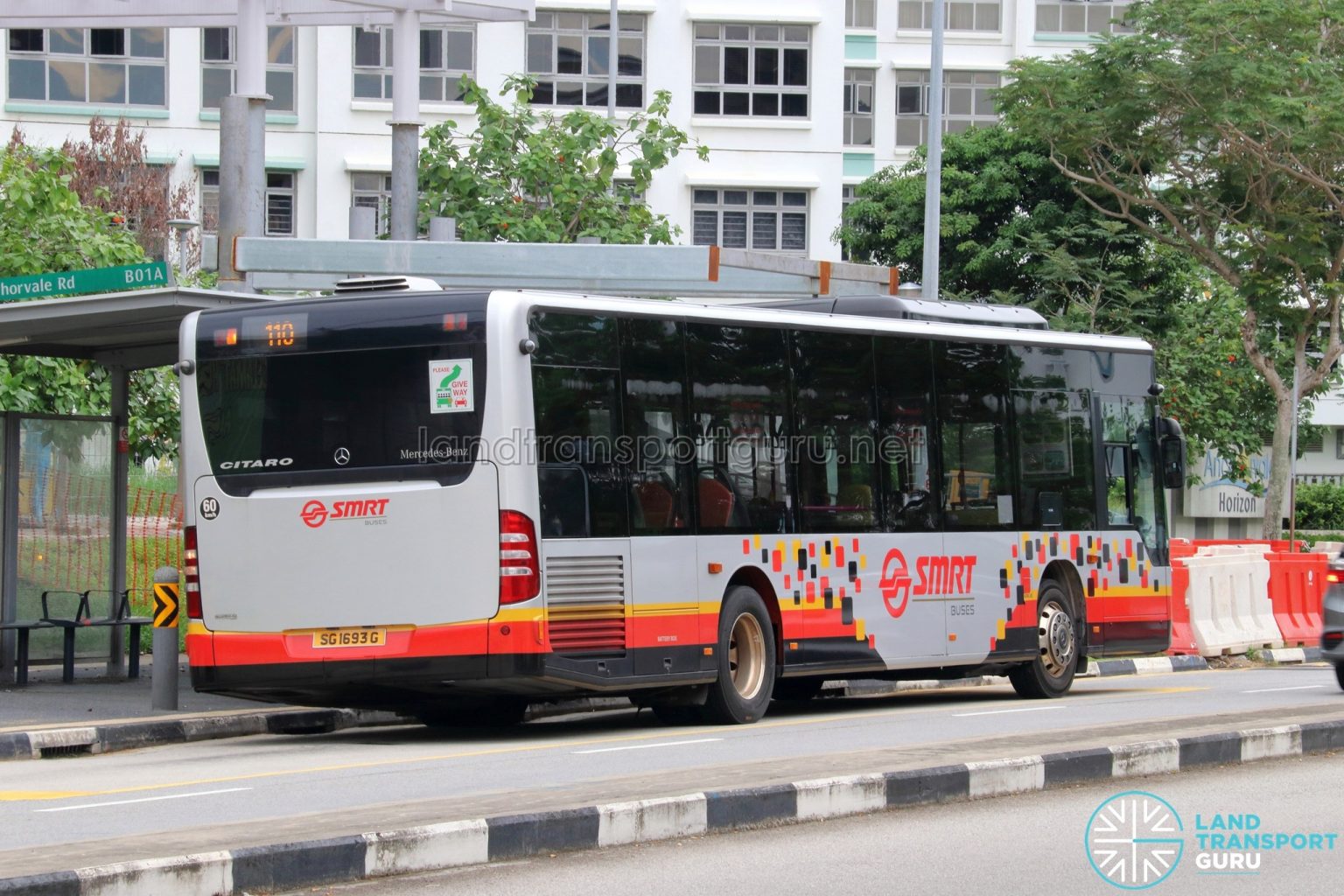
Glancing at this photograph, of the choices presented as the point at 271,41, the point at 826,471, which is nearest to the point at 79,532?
the point at 826,471

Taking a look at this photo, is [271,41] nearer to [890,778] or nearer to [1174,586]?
[1174,586]

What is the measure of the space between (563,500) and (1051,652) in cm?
651

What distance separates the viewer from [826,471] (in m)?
15.3

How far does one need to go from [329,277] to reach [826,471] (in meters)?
4.19

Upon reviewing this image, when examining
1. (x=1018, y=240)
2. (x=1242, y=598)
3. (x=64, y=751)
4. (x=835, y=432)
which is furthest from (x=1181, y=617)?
(x=1018, y=240)

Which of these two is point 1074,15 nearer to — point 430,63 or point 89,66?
point 430,63

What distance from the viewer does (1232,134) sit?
32.5 metres

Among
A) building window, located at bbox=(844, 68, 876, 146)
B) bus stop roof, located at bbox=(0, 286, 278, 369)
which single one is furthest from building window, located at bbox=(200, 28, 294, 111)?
bus stop roof, located at bbox=(0, 286, 278, 369)

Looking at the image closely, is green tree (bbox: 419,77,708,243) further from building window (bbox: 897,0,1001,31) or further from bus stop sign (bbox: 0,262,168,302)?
building window (bbox: 897,0,1001,31)

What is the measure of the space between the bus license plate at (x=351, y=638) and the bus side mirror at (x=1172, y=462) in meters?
8.78

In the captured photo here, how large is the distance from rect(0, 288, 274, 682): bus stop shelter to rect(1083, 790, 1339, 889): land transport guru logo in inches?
358

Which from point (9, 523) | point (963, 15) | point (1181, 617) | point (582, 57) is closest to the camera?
point (9, 523)

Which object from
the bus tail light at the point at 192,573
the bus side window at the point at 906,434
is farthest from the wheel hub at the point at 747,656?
the bus tail light at the point at 192,573

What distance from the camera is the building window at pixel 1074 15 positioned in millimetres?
55062
